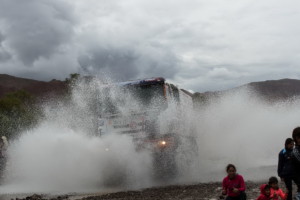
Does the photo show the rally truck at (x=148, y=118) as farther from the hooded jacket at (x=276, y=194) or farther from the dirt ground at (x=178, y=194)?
the hooded jacket at (x=276, y=194)

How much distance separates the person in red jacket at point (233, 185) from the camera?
6344mm

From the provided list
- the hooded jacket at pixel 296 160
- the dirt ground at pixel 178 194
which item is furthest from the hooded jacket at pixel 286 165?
the dirt ground at pixel 178 194

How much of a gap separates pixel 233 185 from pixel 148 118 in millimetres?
6502

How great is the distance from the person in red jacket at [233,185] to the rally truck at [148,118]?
601 centimetres

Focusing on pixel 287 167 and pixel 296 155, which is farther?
pixel 287 167

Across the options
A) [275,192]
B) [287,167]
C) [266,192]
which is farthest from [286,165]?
[266,192]

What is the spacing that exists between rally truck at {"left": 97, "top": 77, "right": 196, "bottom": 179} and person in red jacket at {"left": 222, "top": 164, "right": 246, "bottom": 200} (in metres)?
6.01

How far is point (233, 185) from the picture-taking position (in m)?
6.39

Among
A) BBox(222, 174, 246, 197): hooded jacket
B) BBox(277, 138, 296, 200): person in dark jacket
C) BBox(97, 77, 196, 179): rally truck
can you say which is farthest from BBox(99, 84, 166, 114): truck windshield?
BBox(222, 174, 246, 197): hooded jacket

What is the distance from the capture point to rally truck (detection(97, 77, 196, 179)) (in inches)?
494

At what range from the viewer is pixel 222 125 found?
21375 mm

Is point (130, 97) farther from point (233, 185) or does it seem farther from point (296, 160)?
point (296, 160)

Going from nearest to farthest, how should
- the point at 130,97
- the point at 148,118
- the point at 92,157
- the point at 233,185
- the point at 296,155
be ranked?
1. the point at 296,155
2. the point at 233,185
3. the point at 148,118
4. the point at 92,157
5. the point at 130,97

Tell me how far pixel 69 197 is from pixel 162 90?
14.4ft
